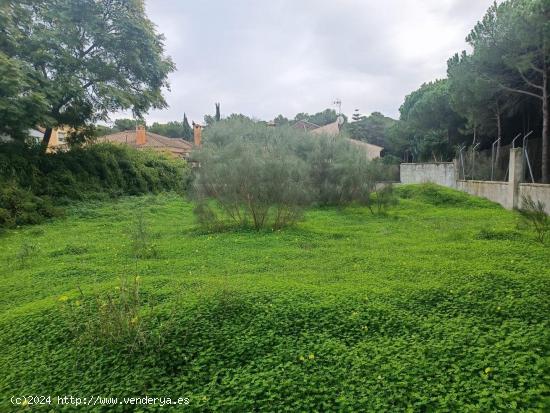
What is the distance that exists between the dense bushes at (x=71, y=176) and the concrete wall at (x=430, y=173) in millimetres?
13238

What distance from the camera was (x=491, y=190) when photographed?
14.5 metres

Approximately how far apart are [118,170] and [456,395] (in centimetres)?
1768

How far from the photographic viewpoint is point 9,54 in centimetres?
1291

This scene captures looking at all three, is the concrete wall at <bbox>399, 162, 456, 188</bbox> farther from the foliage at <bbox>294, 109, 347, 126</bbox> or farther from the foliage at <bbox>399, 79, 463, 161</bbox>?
the foliage at <bbox>294, 109, 347, 126</bbox>

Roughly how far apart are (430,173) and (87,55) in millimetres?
18562

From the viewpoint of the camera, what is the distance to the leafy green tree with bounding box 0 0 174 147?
44.6 feet

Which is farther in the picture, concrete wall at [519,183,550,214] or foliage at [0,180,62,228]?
foliage at [0,180,62,228]

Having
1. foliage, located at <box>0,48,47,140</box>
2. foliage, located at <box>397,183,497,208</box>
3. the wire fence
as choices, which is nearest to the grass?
foliage, located at <box>0,48,47,140</box>

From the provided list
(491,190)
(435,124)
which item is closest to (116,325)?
(491,190)

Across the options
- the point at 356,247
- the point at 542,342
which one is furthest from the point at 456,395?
the point at 356,247

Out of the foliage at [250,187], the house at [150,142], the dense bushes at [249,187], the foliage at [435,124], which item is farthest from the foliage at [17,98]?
the foliage at [435,124]

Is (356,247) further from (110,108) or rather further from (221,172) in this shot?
(110,108)

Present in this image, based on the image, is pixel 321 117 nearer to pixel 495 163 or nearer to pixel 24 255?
pixel 495 163

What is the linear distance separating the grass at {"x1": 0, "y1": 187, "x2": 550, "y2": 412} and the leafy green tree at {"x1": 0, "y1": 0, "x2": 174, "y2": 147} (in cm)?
1019
